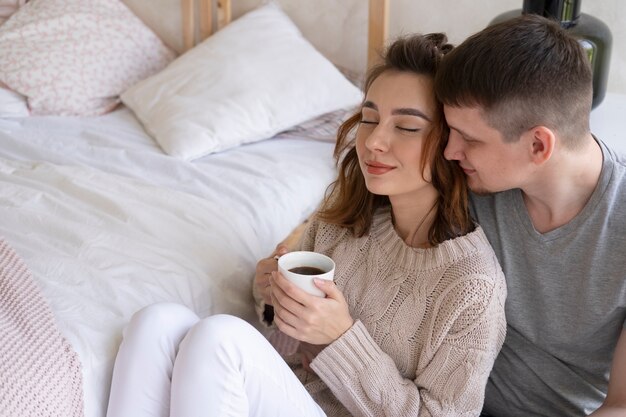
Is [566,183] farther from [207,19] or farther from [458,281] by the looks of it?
[207,19]

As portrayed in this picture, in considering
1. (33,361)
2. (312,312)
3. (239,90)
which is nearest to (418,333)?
(312,312)

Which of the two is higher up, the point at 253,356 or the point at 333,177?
the point at 253,356

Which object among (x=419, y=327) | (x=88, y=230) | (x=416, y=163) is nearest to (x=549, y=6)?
(x=416, y=163)

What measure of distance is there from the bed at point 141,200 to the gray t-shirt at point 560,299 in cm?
52

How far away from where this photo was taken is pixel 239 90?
212cm

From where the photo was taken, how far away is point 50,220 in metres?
1.57

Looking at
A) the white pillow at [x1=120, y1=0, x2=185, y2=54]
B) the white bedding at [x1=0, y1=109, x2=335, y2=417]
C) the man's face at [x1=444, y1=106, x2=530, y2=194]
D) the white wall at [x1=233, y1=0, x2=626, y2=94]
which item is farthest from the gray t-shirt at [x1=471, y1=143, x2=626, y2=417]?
the white pillow at [x1=120, y1=0, x2=185, y2=54]

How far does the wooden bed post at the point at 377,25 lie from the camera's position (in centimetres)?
217

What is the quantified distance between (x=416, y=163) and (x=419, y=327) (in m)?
0.26

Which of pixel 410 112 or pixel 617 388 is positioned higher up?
pixel 410 112

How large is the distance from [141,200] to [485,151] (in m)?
0.85

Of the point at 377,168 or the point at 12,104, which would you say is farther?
the point at 12,104

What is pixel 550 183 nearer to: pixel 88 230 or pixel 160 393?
pixel 160 393

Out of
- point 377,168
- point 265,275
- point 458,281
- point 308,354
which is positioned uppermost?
point 377,168
